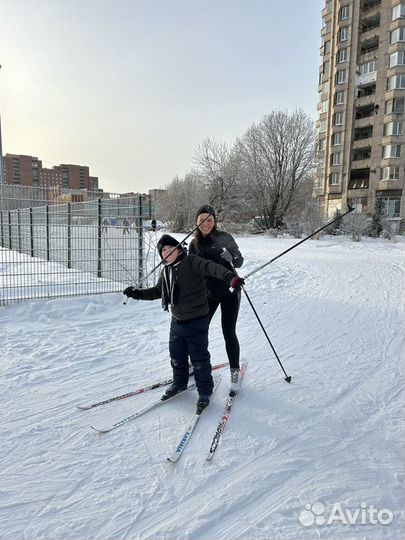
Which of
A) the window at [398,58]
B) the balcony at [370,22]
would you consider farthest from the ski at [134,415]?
the balcony at [370,22]

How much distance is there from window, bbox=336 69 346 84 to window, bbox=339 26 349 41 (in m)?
3.35

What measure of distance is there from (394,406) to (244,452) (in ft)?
5.27

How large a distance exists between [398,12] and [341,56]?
21.0 ft

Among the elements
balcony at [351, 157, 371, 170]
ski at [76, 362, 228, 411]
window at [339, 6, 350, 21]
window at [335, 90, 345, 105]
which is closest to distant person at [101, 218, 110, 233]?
ski at [76, 362, 228, 411]

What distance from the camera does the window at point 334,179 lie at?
4188 cm

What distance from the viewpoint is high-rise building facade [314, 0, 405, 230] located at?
37.1 m

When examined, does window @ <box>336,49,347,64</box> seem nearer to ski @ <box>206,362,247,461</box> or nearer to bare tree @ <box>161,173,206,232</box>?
bare tree @ <box>161,173,206,232</box>

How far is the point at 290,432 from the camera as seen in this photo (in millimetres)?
2914

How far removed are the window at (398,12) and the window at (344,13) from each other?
4.81 metres

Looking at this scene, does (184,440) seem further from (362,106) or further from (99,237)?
(362,106)

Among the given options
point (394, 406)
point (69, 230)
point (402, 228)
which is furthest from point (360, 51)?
point (394, 406)

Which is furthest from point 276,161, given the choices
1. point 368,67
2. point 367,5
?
point 367,5

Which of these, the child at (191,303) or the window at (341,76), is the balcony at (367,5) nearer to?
the window at (341,76)

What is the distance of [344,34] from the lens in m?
40.6
